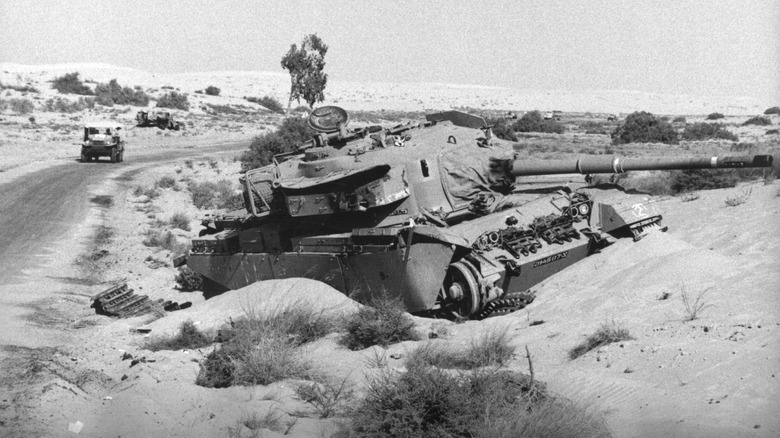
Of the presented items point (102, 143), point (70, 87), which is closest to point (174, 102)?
point (70, 87)

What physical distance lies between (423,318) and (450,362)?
3244 millimetres

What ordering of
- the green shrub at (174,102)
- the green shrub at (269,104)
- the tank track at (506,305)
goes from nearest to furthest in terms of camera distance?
1. the tank track at (506,305)
2. the green shrub at (174,102)
3. the green shrub at (269,104)

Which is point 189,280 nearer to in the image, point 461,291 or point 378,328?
point 461,291

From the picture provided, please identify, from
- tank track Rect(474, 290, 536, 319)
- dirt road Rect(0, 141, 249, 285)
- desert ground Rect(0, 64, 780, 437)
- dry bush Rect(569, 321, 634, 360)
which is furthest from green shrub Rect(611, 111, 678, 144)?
dry bush Rect(569, 321, 634, 360)

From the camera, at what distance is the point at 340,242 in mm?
14047

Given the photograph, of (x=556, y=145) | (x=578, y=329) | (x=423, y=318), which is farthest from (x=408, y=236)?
(x=556, y=145)

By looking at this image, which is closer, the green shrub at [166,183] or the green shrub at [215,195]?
the green shrub at [215,195]

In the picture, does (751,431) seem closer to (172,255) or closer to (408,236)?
(408,236)

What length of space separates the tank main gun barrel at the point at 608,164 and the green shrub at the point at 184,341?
630cm

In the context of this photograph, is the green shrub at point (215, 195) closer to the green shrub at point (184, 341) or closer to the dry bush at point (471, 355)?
the green shrub at point (184, 341)

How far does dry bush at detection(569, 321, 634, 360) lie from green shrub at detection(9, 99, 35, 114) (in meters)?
45.0

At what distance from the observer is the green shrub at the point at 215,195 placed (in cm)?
2655

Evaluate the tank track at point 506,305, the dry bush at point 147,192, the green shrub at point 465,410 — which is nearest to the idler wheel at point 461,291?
the tank track at point 506,305

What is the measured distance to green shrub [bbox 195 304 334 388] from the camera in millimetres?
10039
